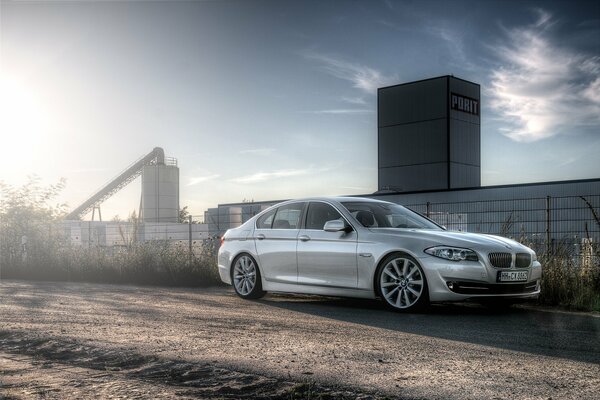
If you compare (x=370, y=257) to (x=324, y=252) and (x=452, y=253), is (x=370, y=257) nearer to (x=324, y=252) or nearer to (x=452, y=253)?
(x=324, y=252)

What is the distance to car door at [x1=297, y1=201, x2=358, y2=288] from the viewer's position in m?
9.59

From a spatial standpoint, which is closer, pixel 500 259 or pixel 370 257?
pixel 500 259

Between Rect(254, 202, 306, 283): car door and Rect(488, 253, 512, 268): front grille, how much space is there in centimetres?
291

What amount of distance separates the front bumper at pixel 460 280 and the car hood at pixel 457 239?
24 centimetres

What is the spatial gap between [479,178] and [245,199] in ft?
80.2

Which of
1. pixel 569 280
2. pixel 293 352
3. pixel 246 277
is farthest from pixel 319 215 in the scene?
pixel 293 352

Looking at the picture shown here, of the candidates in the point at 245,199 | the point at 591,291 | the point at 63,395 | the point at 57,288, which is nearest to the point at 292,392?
the point at 63,395

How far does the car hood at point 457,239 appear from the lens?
888cm

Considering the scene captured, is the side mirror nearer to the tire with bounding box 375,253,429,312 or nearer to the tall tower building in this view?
the tire with bounding box 375,253,429,312

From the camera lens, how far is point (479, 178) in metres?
68.8

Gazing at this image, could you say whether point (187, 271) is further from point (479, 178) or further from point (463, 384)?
point (479, 178)

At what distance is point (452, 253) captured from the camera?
29.0 feet

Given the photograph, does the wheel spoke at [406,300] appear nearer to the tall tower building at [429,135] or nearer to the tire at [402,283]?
the tire at [402,283]

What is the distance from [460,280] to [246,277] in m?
3.73
